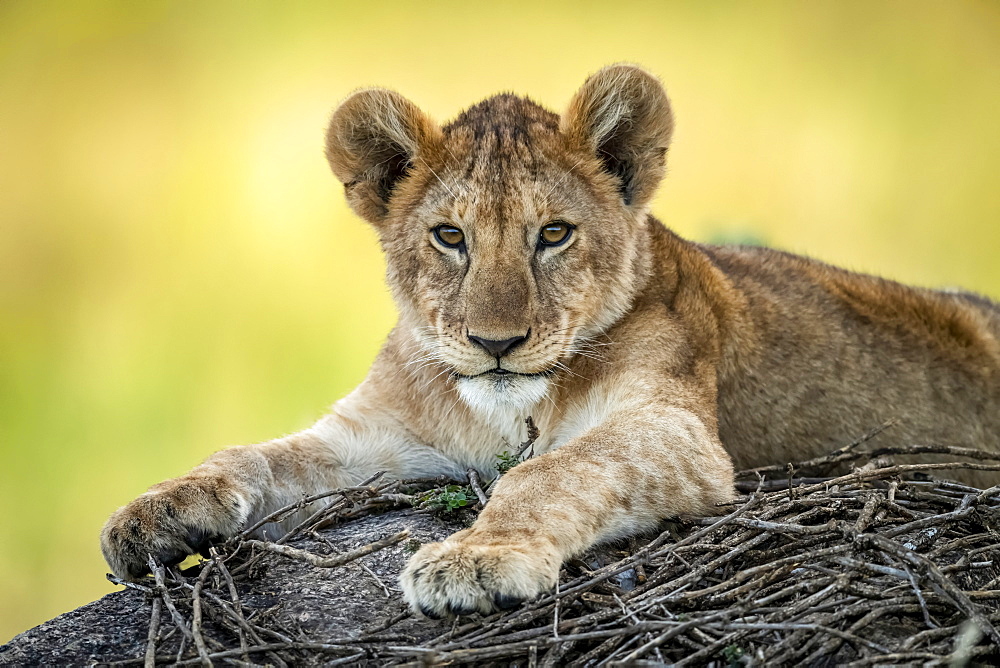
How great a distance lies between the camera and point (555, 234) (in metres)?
3.89

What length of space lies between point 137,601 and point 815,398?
3.09 m

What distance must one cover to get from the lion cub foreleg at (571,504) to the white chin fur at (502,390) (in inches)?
10.4

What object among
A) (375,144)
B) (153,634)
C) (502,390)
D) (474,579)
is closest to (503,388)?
(502,390)

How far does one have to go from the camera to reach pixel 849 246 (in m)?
8.33

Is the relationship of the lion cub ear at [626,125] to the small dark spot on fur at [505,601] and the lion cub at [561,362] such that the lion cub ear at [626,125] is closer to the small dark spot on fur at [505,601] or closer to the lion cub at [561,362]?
the lion cub at [561,362]

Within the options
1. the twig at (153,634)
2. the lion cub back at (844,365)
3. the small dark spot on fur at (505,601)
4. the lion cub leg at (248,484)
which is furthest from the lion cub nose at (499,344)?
the twig at (153,634)

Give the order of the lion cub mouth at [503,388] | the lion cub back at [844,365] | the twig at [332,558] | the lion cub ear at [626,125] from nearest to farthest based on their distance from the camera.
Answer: the twig at [332,558], the lion cub mouth at [503,388], the lion cub ear at [626,125], the lion cub back at [844,365]

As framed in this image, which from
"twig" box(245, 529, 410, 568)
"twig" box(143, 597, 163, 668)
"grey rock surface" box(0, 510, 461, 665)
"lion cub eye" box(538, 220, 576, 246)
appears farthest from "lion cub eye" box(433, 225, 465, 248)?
"twig" box(143, 597, 163, 668)

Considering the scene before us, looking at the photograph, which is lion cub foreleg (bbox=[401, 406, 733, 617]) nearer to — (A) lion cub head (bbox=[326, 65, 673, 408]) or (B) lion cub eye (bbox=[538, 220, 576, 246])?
(A) lion cub head (bbox=[326, 65, 673, 408])

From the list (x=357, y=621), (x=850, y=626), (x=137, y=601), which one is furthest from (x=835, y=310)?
(x=137, y=601)

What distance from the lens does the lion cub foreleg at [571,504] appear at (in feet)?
9.21

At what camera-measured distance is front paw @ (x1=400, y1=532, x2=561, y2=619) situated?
279 cm

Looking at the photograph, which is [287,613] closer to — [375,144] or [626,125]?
[375,144]

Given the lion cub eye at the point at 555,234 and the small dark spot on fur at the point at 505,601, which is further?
the lion cub eye at the point at 555,234
